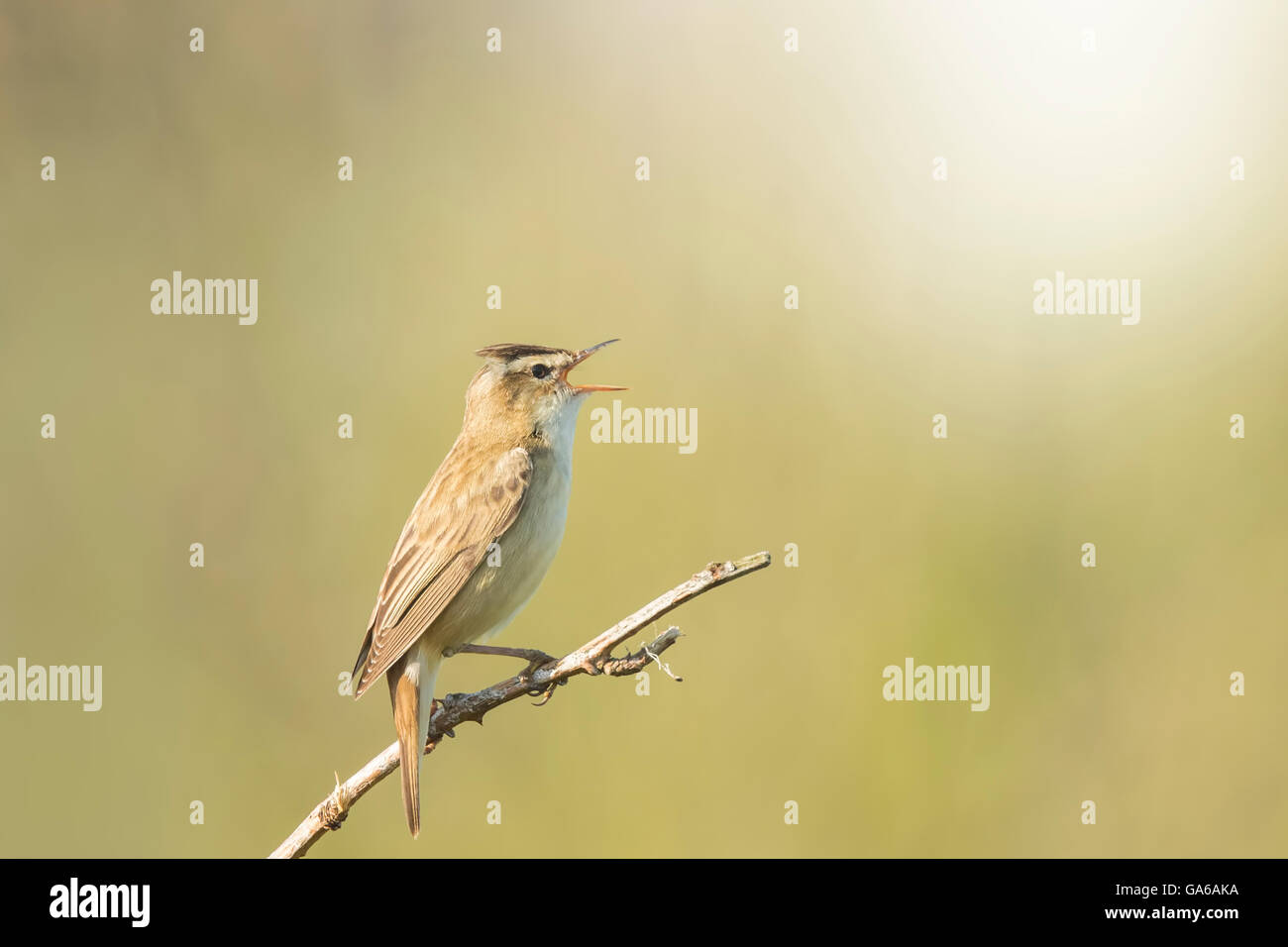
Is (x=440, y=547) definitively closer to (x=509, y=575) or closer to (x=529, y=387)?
(x=509, y=575)

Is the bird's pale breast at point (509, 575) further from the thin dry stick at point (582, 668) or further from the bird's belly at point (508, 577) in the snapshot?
the thin dry stick at point (582, 668)

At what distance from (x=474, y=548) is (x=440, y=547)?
0.48 ft

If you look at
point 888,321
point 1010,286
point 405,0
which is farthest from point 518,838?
point 405,0

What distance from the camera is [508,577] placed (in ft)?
16.4

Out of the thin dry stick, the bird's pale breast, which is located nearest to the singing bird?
the bird's pale breast

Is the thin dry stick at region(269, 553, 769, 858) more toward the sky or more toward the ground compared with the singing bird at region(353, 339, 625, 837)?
more toward the ground

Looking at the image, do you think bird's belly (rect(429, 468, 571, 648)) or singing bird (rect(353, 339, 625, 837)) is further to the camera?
bird's belly (rect(429, 468, 571, 648))

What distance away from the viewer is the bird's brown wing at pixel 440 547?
191 inches

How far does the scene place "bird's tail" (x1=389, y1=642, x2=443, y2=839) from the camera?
14.6 feet

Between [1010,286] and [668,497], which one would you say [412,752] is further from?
[1010,286]

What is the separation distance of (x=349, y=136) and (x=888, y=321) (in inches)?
164

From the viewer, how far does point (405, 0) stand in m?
9.40

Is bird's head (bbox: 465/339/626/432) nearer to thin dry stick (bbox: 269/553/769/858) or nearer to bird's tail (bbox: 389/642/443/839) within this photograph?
bird's tail (bbox: 389/642/443/839)

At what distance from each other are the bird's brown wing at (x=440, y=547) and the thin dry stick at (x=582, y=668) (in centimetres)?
67
